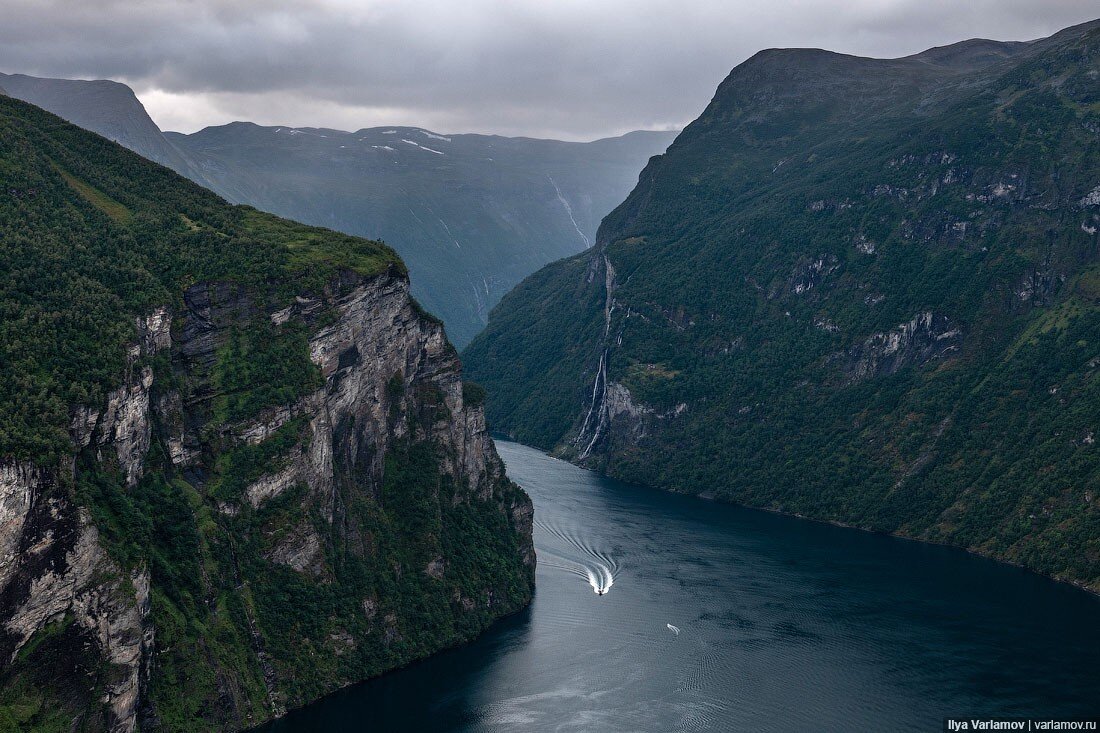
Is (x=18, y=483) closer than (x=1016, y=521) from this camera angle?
Yes

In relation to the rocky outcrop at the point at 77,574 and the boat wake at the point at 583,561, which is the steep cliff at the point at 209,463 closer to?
the rocky outcrop at the point at 77,574

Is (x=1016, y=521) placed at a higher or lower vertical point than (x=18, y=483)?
lower

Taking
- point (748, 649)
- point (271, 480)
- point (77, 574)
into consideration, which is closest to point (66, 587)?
point (77, 574)

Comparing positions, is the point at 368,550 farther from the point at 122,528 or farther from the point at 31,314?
the point at 31,314

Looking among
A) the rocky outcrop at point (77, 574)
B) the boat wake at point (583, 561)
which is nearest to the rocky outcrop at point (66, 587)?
the rocky outcrop at point (77, 574)

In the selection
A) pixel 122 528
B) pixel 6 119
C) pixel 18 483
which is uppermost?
pixel 6 119

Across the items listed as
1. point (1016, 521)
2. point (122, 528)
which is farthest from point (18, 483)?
point (1016, 521)

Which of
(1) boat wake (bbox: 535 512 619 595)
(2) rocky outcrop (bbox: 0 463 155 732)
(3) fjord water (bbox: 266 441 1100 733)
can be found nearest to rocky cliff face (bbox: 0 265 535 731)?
(2) rocky outcrop (bbox: 0 463 155 732)

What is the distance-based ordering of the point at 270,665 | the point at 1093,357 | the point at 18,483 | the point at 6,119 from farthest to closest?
1. the point at 1093,357
2. the point at 6,119
3. the point at 270,665
4. the point at 18,483
